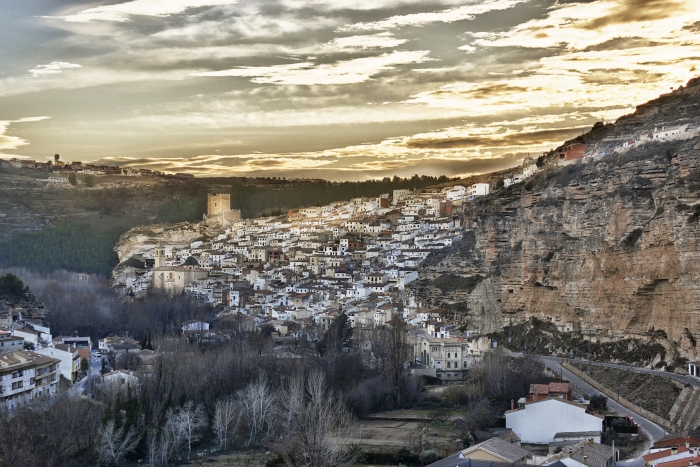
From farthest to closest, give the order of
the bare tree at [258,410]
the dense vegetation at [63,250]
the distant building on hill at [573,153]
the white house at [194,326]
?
the dense vegetation at [63,250] < the distant building on hill at [573,153] < the white house at [194,326] < the bare tree at [258,410]

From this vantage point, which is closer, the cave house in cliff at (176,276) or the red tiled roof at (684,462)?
the red tiled roof at (684,462)

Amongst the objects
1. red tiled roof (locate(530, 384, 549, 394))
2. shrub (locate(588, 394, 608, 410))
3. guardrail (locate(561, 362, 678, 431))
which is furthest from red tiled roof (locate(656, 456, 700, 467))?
shrub (locate(588, 394, 608, 410))

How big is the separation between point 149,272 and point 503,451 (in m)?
46.5

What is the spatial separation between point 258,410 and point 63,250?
155 feet

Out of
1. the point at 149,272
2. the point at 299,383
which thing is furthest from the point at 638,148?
the point at 149,272

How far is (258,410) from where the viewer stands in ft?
79.2

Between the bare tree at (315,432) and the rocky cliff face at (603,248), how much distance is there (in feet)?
33.5

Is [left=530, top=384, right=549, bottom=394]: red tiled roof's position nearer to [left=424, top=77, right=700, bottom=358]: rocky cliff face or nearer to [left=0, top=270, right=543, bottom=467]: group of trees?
[left=0, top=270, right=543, bottom=467]: group of trees

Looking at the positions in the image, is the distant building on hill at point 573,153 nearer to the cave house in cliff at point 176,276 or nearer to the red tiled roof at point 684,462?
the cave house in cliff at point 176,276

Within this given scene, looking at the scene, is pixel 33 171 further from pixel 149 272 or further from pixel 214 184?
pixel 149 272

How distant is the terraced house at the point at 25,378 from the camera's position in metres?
22.8

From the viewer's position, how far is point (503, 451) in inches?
739

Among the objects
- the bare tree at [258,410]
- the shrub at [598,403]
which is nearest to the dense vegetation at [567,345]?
the shrub at [598,403]

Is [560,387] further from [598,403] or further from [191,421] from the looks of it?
[191,421]
